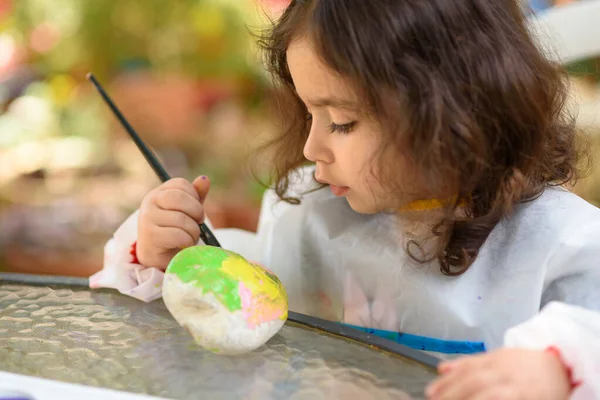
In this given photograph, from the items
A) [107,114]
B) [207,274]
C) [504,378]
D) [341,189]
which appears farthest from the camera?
[107,114]

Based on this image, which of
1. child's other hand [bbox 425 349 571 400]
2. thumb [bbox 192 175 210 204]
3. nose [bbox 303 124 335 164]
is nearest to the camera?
child's other hand [bbox 425 349 571 400]

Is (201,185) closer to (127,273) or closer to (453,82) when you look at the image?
(127,273)

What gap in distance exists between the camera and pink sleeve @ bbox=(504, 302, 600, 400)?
1.35ft

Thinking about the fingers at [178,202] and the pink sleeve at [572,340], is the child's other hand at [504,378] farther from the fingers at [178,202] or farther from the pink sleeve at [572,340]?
the fingers at [178,202]

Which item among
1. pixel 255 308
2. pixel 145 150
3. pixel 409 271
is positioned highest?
pixel 145 150

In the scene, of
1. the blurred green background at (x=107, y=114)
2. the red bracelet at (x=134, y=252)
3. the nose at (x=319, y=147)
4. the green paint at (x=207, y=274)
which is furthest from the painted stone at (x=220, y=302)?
the blurred green background at (x=107, y=114)

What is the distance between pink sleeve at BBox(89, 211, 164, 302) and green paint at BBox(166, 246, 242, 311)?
0.13 meters

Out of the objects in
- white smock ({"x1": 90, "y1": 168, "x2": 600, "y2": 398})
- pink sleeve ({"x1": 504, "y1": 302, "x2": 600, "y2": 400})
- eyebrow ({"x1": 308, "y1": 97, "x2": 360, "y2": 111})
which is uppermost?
eyebrow ({"x1": 308, "y1": 97, "x2": 360, "y2": 111})

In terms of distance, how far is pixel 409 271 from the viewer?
71 cm

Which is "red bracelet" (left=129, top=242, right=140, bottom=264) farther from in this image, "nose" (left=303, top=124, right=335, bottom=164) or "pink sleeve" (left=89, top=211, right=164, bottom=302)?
"nose" (left=303, top=124, right=335, bottom=164)

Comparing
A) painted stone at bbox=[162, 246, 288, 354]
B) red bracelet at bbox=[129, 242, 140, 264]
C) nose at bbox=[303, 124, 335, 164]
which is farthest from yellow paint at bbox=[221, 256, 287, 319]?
red bracelet at bbox=[129, 242, 140, 264]

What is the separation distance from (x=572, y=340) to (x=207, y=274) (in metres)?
0.26

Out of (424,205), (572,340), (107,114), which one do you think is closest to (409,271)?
(424,205)

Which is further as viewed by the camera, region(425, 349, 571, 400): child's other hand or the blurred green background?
the blurred green background
